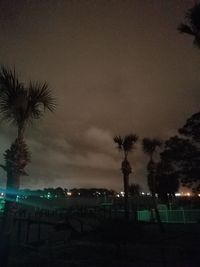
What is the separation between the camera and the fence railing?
27.6 meters

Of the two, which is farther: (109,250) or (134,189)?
(134,189)

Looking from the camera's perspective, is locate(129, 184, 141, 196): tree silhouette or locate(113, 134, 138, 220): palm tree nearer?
locate(113, 134, 138, 220): palm tree

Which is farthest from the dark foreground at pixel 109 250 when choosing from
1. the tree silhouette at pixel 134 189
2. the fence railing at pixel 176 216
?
the tree silhouette at pixel 134 189

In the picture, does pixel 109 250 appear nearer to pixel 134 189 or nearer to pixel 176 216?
pixel 176 216

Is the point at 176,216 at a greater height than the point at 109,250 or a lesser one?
greater

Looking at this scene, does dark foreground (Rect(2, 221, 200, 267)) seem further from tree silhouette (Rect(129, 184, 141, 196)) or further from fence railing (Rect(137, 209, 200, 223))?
tree silhouette (Rect(129, 184, 141, 196))

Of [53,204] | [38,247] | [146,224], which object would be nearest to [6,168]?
[38,247]

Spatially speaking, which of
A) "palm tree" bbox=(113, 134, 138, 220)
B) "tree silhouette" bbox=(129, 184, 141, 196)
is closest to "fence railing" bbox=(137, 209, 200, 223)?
"palm tree" bbox=(113, 134, 138, 220)

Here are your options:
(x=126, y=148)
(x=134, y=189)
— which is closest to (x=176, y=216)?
(x=126, y=148)

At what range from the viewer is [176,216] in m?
28.8

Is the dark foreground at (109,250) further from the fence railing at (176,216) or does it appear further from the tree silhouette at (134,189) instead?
the tree silhouette at (134,189)

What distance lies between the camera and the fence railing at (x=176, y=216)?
90.7 feet

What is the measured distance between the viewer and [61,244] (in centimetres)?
1645

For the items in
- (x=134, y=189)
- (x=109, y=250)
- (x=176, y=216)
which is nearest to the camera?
(x=109, y=250)
